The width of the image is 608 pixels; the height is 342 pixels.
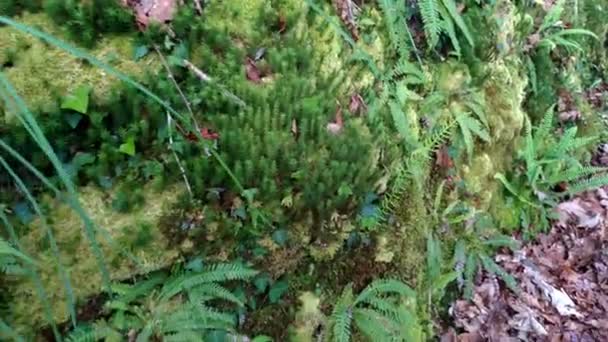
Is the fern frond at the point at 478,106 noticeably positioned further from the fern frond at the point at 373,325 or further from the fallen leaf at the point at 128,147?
the fallen leaf at the point at 128,147

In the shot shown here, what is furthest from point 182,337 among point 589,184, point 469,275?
point 589,184

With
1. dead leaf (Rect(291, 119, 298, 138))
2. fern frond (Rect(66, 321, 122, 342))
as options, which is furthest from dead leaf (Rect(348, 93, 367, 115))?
fern frond (Rect(66, 321, 122, 342))

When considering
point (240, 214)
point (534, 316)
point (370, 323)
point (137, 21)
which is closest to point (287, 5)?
point (137, 21)

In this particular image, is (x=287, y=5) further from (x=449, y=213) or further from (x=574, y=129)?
(x=574, y=129)

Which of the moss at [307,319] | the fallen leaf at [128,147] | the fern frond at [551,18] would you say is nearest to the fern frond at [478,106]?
the fern frond at [551,18]

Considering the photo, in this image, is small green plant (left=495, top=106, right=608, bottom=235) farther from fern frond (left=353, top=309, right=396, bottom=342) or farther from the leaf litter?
fern frond (left=353, top=309, right=396, bottom=342)
